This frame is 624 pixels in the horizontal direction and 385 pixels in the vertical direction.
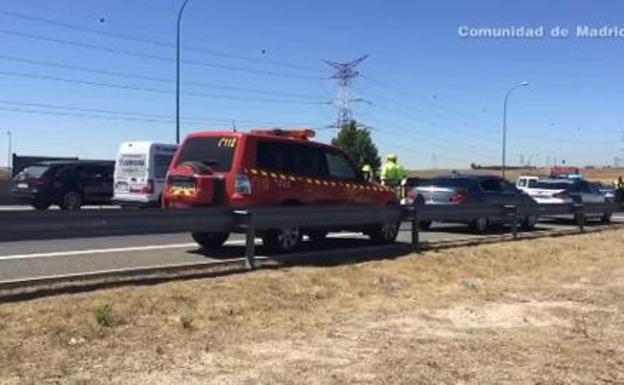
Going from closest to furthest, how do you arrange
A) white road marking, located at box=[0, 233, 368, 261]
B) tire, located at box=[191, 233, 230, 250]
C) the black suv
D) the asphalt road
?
the asphalt road, white road marking, located at box=[0, 233, 368, 261], tire, located at box=[191, 233, 230, 250], the black suv

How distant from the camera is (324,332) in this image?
752 centimetres

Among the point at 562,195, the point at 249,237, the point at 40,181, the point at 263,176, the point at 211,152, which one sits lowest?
the point at 249,237

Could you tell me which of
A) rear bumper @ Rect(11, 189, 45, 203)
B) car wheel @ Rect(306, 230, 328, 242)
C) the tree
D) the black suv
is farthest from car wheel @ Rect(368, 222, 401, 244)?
the tree

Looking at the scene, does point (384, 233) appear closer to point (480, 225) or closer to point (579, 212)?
point (480, 225)

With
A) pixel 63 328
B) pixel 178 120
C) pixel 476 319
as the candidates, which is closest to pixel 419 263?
pixel 476 319

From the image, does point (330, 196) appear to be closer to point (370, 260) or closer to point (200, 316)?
point (370, 260)

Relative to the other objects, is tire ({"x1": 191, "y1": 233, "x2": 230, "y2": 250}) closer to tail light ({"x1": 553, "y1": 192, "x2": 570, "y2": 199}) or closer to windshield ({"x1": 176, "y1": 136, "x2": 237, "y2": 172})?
windshield ({"x1": 176, "y1": 136, "x2": 237, "y2": 172})

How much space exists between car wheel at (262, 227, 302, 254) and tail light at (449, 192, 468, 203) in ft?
28.2

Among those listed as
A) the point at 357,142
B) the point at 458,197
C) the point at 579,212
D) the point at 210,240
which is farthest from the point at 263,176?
the point at 357,142

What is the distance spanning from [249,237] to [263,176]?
2050 millimetres

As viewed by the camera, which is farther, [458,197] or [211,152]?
[458,197]

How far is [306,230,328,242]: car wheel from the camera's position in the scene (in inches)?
567

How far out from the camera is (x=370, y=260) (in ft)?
40.9

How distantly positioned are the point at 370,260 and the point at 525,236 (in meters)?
6.78
